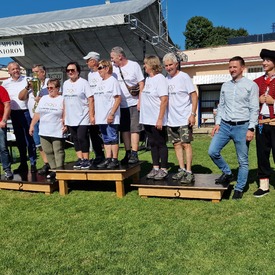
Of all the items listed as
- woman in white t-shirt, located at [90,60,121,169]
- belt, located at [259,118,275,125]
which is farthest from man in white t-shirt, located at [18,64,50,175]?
belt, located at [259,118,275,125]

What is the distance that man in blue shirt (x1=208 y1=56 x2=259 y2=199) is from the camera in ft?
14.1

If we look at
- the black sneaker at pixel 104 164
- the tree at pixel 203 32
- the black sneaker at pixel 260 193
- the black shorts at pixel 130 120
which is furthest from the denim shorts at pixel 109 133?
the tree at pixel 203 32

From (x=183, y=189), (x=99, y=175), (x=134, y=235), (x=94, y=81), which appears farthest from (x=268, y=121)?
(x=94, y=81)

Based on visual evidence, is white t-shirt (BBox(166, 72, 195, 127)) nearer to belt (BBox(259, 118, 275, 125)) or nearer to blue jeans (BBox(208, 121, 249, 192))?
blue jeans (BBox(208, 121, 249, 192))

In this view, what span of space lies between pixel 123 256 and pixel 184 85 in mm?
2534

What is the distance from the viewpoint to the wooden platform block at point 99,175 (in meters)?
4.93

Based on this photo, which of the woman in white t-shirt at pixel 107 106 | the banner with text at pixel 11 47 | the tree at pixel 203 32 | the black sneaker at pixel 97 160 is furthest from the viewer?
the tree at pixel 203 32

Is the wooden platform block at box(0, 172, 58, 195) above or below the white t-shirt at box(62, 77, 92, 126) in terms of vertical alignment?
below

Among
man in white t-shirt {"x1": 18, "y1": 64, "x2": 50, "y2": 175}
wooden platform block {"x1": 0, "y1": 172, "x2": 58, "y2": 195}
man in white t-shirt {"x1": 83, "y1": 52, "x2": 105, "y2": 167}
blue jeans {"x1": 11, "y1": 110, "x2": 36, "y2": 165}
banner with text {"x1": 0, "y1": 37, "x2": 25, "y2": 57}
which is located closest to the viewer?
man in white t-shirt {"x1": 83, "y1": 52, "x2": 105, "y2": 167}

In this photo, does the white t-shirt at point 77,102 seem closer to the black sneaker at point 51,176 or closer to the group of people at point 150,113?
the group of people at point 150,113

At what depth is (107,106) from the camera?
495 cm

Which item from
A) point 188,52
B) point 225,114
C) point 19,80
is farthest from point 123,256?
point 188,52

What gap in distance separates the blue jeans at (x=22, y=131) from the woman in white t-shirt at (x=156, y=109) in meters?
2.48

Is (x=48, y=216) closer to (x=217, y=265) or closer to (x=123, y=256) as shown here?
(x=123, y=256)
